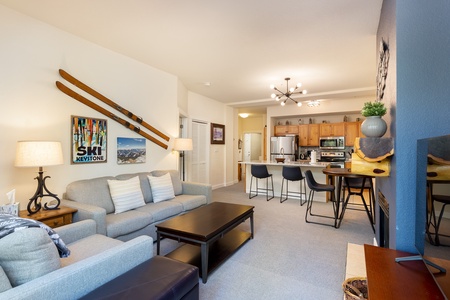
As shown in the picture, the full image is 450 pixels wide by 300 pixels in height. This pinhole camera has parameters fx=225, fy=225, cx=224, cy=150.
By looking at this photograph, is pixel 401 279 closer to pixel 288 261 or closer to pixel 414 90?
pixel 414 90

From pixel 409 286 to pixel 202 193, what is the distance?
3.18m

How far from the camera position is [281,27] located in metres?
2.73

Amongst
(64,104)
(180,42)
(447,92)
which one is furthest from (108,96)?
(447,92)

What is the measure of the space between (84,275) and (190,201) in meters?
2.35

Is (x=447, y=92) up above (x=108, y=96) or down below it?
below

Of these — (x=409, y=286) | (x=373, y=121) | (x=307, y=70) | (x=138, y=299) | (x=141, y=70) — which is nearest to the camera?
(x=409, y=286)

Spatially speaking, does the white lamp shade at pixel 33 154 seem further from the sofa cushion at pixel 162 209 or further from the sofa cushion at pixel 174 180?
the sofa cushion at pixel 174 180

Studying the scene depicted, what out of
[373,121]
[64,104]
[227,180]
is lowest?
[227,180]

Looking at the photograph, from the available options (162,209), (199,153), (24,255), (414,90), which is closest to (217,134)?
(199,153)

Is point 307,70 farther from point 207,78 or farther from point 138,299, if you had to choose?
point 138,299

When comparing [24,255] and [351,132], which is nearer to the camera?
[24,255]

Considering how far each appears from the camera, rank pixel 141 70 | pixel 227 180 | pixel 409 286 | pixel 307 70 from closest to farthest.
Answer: pixel 409 286, pixel 141 70, pixel 307 70, pixel 227 180

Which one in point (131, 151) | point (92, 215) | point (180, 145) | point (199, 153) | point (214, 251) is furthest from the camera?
point (199, 153)

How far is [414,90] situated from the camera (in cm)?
136
